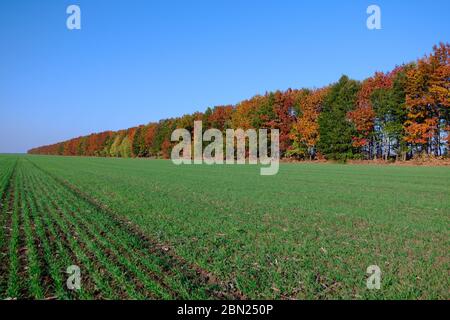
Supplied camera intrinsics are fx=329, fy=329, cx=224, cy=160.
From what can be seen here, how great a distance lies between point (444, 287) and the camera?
5367mm

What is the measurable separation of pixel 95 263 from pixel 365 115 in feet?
184

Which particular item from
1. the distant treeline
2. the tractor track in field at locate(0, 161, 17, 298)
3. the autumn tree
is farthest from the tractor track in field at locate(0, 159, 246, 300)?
the autumn tree

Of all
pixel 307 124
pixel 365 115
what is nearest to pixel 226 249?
pixel 365 115

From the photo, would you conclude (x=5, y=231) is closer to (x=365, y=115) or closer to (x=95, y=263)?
(x=95, y=263)

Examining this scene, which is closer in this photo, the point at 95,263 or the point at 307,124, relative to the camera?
the point at 95,263

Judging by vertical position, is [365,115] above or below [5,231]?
above

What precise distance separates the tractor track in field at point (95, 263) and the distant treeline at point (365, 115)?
50819mm

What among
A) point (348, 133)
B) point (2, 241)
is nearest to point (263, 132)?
point (348, 133)

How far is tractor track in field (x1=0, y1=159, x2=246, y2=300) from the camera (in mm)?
5250

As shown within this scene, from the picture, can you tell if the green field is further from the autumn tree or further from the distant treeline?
the autumn tree

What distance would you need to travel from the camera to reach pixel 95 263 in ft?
21.4

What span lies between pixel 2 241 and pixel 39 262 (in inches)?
96.3

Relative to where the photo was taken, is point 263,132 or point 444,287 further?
point 263,132
